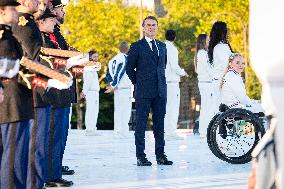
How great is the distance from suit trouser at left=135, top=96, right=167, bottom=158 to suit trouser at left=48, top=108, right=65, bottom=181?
206 centimetres

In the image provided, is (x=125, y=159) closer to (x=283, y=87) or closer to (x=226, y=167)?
(x=226, y=167)

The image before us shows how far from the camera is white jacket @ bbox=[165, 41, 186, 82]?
552 inches

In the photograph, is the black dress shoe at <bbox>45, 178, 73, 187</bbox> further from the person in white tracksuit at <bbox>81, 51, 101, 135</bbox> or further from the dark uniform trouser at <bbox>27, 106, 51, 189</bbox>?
the person in white tracksuit at <bbox>81, 51, 101, 135</bbox>

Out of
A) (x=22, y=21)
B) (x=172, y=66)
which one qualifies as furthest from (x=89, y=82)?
(x=22, y=21)

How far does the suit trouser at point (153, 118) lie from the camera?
9.95 meters

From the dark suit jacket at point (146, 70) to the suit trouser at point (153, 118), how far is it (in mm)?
95

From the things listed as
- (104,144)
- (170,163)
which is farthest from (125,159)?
(104,144)

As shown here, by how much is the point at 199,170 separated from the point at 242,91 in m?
1.32

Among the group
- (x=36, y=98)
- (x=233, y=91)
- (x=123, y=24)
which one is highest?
(x=123, y=24)

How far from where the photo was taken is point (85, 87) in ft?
55.1

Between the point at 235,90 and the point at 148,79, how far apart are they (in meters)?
1.23

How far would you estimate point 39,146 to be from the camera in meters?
6.95

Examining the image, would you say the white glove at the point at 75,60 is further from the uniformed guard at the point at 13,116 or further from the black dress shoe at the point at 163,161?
the black dress shoe at the point at 163,161

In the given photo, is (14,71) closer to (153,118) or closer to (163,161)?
(153,118)
